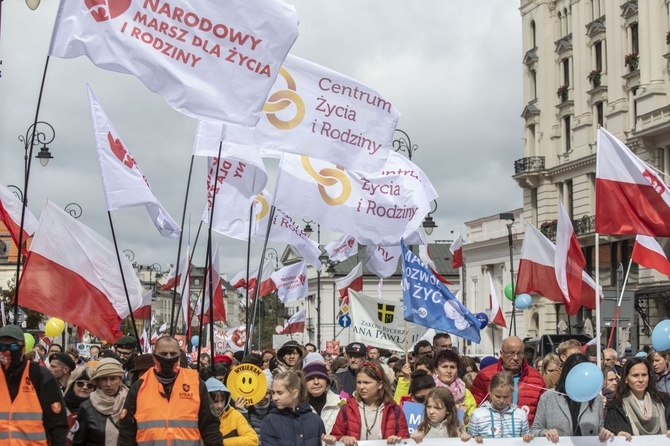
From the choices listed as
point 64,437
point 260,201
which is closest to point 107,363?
point 64,437

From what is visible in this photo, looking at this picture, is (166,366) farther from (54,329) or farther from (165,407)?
(54,329)

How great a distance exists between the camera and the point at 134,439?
7.30 meters

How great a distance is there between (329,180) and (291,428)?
737cm

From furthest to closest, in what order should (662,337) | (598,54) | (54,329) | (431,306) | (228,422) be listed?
(598,54) → (54,329) → (431,306) → (662,337) → (228,422)

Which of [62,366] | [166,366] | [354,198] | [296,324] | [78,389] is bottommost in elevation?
[78,389]

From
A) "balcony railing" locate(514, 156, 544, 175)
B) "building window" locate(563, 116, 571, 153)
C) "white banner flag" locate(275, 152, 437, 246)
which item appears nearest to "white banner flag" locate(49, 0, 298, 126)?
"white banner flag" locate(275, 152, 437, 246)

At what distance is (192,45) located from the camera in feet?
31.6

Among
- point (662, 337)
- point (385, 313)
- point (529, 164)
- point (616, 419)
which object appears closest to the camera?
point (616, 419)

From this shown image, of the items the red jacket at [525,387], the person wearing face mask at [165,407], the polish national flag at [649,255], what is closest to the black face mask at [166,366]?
the person wearing face mask at [165,407]

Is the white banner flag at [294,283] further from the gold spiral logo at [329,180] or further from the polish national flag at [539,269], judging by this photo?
the gold spiral logo at [329,180]

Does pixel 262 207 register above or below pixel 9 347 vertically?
above

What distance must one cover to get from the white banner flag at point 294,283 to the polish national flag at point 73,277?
624 inches

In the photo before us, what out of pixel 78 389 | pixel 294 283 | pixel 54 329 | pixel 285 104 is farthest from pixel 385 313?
pixel 294 283

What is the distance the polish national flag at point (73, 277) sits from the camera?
11.8 m
